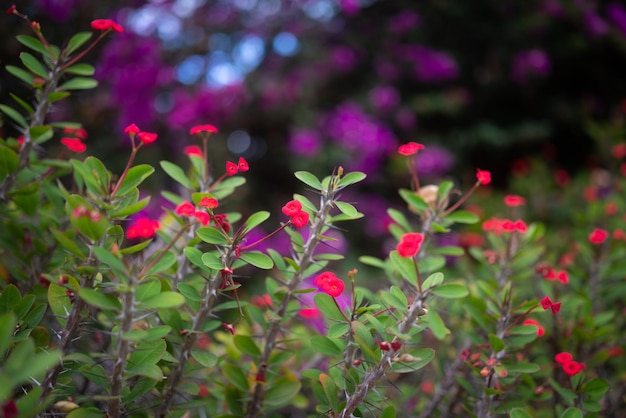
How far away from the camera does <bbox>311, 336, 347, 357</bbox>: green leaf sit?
72 cm

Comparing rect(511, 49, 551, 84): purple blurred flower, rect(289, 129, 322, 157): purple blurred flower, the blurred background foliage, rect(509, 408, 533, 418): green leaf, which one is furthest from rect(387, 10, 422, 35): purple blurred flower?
rect(509, 408, 533, 418): green leaf

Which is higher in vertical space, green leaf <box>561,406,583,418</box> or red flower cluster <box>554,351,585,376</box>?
green leaf <box>561,406,583,418</box>

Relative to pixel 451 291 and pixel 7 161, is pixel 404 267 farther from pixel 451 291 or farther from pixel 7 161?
pixel 7 161

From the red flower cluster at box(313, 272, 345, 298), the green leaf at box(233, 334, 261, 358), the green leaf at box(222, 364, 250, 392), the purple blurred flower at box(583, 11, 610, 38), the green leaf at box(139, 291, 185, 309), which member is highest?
the green leaf at box(139, 291, 185, 309)

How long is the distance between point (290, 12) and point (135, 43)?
0.95 meters

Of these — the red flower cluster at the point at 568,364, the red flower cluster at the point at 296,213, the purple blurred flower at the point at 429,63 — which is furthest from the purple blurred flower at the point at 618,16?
the red flower cluster at the point at 296,213

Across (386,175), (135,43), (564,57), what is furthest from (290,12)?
(564,57)

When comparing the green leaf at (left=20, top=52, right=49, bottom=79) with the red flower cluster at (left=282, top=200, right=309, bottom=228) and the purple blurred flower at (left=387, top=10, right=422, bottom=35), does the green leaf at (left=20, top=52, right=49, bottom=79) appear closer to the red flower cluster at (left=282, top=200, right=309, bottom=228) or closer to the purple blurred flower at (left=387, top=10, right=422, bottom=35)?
the red flower cluster at (left=282, top=200, right=309, bottom=228)

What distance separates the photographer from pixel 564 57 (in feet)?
9.74

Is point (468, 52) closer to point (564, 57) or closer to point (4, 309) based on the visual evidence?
point (564, 57)

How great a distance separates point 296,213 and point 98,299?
0.93 ft

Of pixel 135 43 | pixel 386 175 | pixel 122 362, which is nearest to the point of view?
pixel 122 362

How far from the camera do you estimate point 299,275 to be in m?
0.75

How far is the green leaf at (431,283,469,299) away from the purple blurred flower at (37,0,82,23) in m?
2.05
